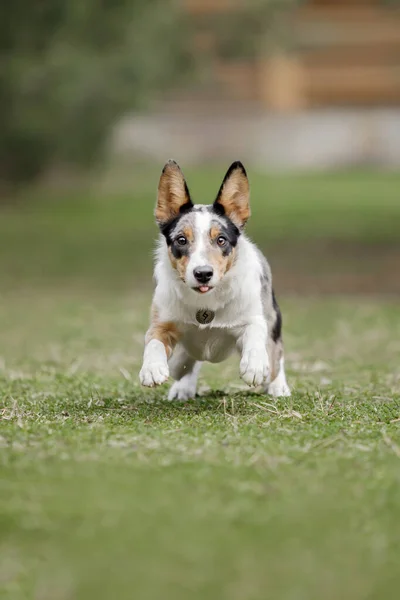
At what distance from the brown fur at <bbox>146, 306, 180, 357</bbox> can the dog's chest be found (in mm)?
50

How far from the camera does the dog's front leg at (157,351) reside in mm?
5742

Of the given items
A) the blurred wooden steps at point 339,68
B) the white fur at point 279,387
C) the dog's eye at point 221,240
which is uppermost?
the blurred wooden steps at point 339,68

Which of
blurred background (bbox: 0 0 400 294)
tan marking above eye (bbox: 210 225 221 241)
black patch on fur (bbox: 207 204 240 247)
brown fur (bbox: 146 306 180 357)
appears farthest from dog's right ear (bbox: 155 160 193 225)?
blurred background (bbox: 0 0 400 294)

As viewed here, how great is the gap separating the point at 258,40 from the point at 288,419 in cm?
1786

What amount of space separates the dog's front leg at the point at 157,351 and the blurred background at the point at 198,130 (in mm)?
7859

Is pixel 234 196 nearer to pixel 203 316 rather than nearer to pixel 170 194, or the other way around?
pixel 170 194

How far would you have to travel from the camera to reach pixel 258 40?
22656mm

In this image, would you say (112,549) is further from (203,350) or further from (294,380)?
(294,380)

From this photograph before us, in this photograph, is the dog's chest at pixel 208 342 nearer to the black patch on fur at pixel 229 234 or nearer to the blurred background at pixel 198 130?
the black patch on fur at pixel 229 234

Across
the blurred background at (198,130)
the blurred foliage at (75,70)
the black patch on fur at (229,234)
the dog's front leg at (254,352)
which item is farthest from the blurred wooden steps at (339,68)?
the dog's front leg at (254,352)

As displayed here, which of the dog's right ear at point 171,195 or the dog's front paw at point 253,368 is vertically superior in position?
the dog's right ear at point 171,195

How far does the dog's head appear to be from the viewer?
5.79m

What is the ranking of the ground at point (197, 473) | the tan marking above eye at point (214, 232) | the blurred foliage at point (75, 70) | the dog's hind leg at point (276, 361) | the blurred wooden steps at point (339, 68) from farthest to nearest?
the blurred wooden steps at point (339, 68)
the blurred foliage at point (75, 70)
the dog's hind leg at point (276, 361)
the tan marking above eye at point (214, 232)
the ground at point (197, 473)

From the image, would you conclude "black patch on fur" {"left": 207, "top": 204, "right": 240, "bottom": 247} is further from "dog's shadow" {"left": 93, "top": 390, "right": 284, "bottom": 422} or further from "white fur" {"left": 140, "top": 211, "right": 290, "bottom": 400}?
"dog's shadow" {"left": 93, "top": 390, "right": 284, "bottom": 422}
